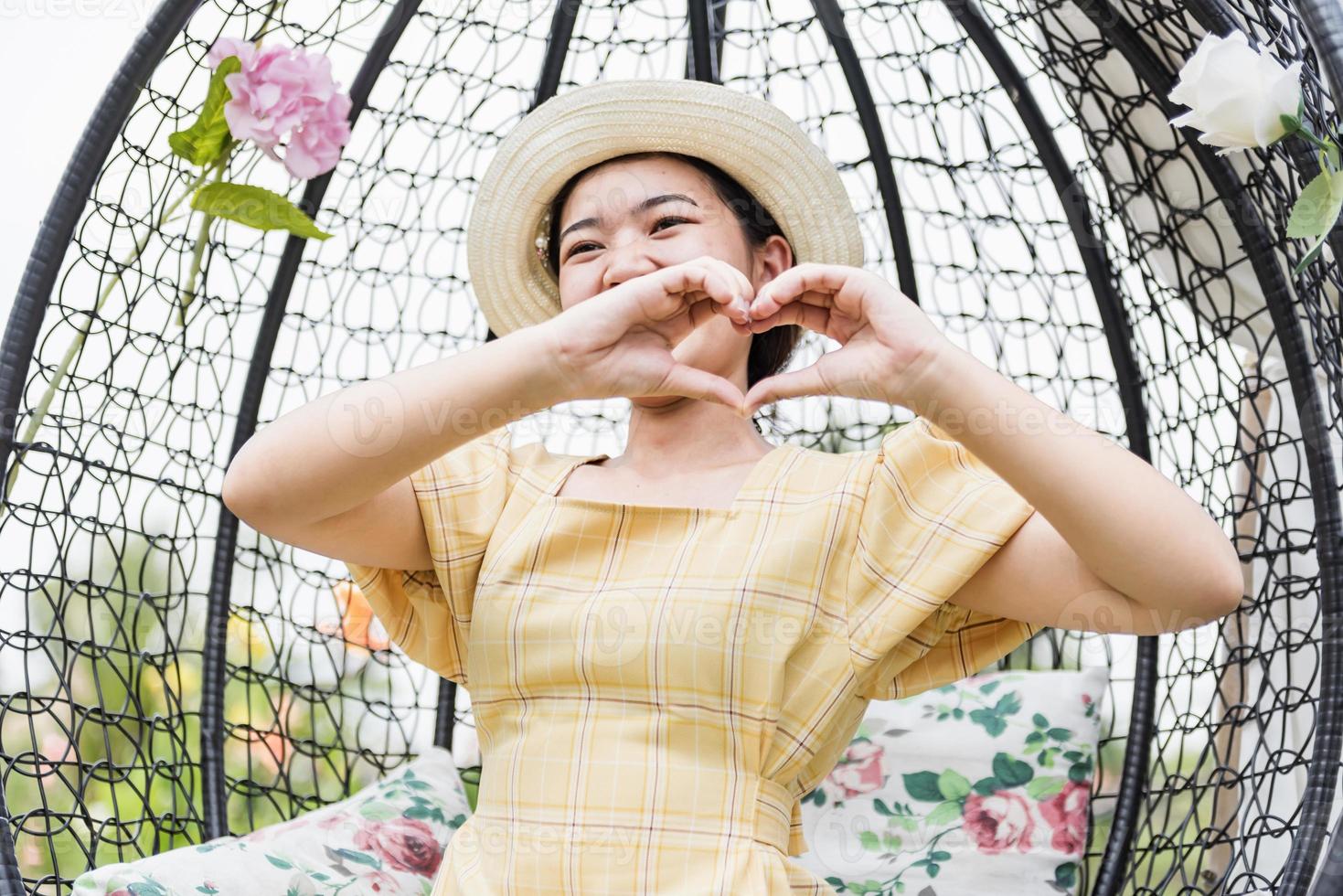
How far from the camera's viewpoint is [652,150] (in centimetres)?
123

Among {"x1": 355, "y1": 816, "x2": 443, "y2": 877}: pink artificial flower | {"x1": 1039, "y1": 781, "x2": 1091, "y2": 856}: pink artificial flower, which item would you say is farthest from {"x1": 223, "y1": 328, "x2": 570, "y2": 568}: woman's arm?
{"x1": 1039, "y1": 781, "x2": 1091, "y2": 856}: pink artificial flower

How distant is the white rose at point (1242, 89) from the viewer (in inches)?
34.3

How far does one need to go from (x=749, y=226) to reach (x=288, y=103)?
488 millimetres

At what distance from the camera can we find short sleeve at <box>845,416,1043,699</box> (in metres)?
0.99

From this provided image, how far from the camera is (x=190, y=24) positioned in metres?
1.25

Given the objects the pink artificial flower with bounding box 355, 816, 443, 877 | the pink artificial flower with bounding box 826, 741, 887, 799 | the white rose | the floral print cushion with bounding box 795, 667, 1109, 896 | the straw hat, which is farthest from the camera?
the pink artificial flower with bounding box 826, 741, 887, 799

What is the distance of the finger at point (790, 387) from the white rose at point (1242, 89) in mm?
319

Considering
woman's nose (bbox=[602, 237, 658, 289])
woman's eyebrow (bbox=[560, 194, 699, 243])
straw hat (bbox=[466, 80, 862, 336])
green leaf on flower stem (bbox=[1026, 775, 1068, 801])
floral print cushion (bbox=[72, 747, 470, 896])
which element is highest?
straw hat (bbox=[466, 80, 862, 336])

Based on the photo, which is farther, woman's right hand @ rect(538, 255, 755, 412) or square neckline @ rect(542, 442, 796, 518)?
square neckline @ rect(542, 442, 796, 518)

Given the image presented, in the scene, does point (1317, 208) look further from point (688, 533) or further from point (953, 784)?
point (953, 784)

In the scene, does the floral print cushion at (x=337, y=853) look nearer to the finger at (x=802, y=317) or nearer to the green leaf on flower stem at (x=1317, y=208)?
the finger at (x=802, y=317)

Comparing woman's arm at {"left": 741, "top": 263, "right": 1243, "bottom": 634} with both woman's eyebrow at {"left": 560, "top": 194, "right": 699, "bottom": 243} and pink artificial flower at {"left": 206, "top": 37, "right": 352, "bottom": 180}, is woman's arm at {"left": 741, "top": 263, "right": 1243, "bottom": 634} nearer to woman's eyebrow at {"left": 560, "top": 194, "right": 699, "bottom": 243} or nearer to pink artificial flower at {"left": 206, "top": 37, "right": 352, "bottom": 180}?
woman's eyebrow at {"left": 560, "top": 194, "right": 699, "bottom": 243}

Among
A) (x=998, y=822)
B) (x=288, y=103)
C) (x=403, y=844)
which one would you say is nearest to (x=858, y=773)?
(x=998, y=822)

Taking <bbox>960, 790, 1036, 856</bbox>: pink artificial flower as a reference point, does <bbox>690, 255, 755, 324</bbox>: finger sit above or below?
above
